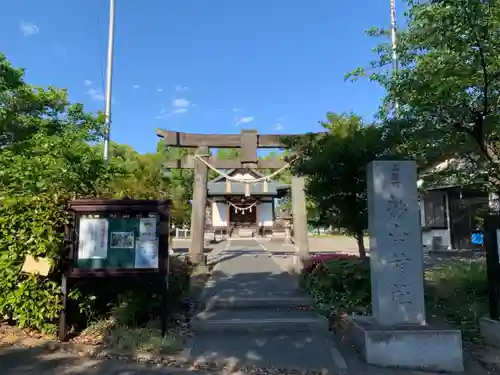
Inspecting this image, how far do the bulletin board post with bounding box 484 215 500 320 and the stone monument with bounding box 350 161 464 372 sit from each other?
1035mm

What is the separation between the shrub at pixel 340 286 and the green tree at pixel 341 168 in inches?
30.1

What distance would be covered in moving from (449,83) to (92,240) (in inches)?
218

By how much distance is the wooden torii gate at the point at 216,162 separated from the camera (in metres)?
11.6

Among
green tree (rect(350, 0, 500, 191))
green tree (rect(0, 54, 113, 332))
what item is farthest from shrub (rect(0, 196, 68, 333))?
green tree (rect(350, 0, 500, 191))

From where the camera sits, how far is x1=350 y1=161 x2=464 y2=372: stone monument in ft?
16.9

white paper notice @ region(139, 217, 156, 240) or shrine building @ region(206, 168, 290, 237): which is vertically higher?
shrine building @ region(206, 168, 290, 237)

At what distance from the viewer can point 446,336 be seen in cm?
511

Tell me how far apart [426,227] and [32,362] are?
18.1 meters

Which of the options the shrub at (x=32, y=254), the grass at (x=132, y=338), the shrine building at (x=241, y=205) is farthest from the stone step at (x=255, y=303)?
the shrine building at (x=241, y=205)

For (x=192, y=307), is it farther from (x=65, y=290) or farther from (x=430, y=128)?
(x=430, y=128)

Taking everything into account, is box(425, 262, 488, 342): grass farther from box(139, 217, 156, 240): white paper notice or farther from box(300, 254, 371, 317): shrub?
box(139, 217, 156, 240): white paper notice

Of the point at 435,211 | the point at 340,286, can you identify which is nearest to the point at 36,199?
the point at 340,286

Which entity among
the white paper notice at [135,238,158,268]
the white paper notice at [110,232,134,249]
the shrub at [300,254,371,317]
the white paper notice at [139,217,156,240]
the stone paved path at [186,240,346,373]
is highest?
the white paper notice at [139,217,156,240]

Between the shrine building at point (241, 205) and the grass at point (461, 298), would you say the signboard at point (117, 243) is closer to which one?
the grass at point (461, 298)
